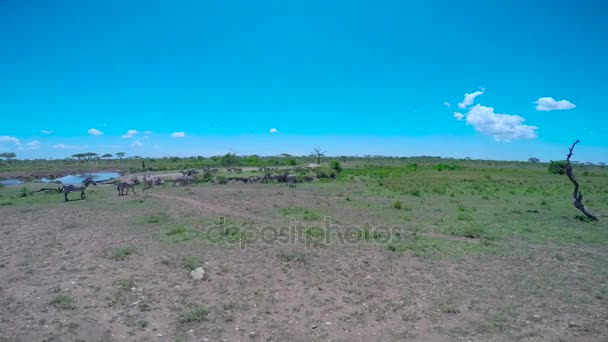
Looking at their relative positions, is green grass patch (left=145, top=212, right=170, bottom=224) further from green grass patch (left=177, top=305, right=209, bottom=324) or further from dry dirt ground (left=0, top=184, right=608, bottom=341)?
green grass patch (left=177, top=305, right=209, bottom=324)

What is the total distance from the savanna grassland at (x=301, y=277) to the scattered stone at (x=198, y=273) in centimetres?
21

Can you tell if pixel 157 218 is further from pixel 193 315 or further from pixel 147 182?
pixel 147 182

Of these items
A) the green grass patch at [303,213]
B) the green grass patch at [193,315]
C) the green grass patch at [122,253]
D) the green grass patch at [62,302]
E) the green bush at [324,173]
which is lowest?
the green grass patch at [193,315]

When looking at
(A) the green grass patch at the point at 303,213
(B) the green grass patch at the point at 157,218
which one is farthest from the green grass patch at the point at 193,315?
(A) the green grass patch at the point at 303,213

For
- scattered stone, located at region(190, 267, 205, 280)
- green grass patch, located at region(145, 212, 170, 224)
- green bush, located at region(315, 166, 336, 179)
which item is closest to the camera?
scattered stone, located at region(190, 267, 205, 280)

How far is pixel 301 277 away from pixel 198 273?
2.93 metres

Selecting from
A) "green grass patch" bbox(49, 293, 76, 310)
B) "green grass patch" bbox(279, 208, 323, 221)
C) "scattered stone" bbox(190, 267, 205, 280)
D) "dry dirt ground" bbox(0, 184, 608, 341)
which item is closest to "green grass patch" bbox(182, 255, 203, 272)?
"dry dirt ground" bbox(0, 184, 608, 341)

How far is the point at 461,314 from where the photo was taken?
296 inches

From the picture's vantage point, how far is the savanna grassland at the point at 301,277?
6.94m

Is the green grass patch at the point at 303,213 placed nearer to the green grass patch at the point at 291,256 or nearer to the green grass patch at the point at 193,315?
the green grass patch at the point at 291,256

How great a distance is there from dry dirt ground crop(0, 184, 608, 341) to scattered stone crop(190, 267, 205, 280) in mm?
144

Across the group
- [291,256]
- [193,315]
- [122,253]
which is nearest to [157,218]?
[122,253]

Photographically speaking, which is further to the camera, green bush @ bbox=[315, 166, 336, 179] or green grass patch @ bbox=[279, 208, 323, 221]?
green bush @ bbox=[315, 166, 336, 179]

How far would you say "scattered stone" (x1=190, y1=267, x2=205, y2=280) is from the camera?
9.44 metres
